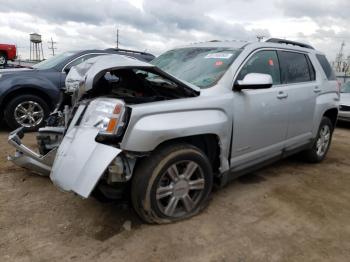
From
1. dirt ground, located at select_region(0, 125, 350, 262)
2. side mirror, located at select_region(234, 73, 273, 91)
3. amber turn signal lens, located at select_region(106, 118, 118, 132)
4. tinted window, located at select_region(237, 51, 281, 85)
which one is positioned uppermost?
tinted window, located at select_region(237, 51, 281, 85)

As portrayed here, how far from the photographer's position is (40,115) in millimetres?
6219

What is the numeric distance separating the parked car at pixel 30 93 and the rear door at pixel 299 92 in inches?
154

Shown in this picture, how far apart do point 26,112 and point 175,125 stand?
4312mm

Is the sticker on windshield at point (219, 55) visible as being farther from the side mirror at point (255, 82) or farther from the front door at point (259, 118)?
the side mirror at point (255, 82)

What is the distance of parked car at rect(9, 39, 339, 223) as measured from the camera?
258 centimetres

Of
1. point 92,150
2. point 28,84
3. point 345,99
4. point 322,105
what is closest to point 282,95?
point 322,105

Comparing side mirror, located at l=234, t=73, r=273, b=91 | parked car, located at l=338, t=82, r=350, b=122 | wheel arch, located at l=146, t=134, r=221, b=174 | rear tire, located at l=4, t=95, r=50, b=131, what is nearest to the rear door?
side mirror, located at l=234, t=73, r=273, b=91

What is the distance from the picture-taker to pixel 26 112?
20.0 ft

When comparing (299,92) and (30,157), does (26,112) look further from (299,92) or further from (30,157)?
(299,92)

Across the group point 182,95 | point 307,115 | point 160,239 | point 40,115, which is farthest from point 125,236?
point 40,115

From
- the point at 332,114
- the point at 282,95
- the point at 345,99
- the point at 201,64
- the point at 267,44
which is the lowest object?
the point at 345,99

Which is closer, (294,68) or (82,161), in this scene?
(82,161)

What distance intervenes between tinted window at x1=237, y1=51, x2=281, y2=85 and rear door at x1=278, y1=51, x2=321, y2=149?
0.12 metres

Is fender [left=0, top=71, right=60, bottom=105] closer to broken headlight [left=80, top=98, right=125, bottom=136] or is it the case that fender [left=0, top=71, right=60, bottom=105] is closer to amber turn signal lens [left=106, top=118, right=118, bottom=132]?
broken headlight [left=80, top=98, right=125, bottom=136]
